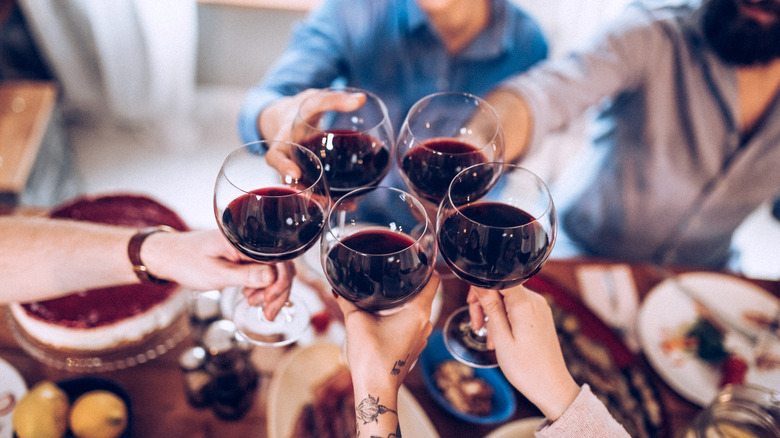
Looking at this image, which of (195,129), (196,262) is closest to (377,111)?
(196,262)

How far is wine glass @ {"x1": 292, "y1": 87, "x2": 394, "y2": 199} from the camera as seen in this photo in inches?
33.4

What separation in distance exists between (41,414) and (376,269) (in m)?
0.66

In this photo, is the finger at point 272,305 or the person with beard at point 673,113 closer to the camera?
the finger at point 272,305

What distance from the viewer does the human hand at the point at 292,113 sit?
0.80 metres

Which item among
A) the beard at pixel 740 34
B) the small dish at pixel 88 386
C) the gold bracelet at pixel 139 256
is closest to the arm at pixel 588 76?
the beard at pixel 740 34

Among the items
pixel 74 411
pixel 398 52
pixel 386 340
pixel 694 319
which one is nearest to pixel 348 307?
pixel 386 340

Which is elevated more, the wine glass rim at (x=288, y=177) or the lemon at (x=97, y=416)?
the wine glass rim at (x=288, y=177)

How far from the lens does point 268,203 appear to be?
0.71 m

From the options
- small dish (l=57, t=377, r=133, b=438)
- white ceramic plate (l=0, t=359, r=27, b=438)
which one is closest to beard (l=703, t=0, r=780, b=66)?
small dish (l=57, t=377, r=133, b=438)

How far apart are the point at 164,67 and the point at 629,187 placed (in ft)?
7.65

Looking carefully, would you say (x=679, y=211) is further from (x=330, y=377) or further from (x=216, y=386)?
(x=216, y=386)

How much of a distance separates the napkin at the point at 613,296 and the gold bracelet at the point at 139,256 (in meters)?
1.00

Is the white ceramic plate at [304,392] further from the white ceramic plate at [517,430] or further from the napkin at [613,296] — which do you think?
the napkin at [613,296]

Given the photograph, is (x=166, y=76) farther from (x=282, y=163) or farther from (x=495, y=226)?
(x=495, y=226)
